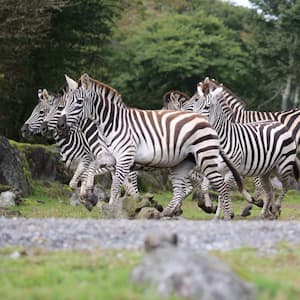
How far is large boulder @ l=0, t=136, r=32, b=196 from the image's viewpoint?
2254 cm

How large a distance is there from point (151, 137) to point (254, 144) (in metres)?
2.73

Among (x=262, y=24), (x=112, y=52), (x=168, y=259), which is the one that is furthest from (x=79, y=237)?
(x=262, y=24)

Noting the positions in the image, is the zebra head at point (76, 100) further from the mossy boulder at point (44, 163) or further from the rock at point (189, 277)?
the rock at point (189, 277)

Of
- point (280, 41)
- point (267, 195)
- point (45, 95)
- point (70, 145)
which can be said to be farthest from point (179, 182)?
point (280, 41)

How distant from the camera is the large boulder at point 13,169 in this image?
22544mm

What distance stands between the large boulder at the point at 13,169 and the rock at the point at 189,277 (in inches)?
636

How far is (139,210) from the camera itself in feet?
52.0

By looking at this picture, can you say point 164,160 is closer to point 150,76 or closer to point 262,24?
point 150,76

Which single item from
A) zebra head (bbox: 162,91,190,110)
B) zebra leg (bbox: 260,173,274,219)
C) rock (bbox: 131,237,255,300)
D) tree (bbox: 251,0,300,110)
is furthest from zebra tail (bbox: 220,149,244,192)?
tree (bbox: 251,0,300,110)

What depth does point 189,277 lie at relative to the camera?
6.16 m

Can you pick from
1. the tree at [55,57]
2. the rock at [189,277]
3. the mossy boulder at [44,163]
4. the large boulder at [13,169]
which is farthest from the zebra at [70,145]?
the rock at [189,277]

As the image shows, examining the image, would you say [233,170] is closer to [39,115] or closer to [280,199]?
[280,199]

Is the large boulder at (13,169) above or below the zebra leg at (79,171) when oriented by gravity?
below

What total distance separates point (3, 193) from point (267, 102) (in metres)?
26.6
